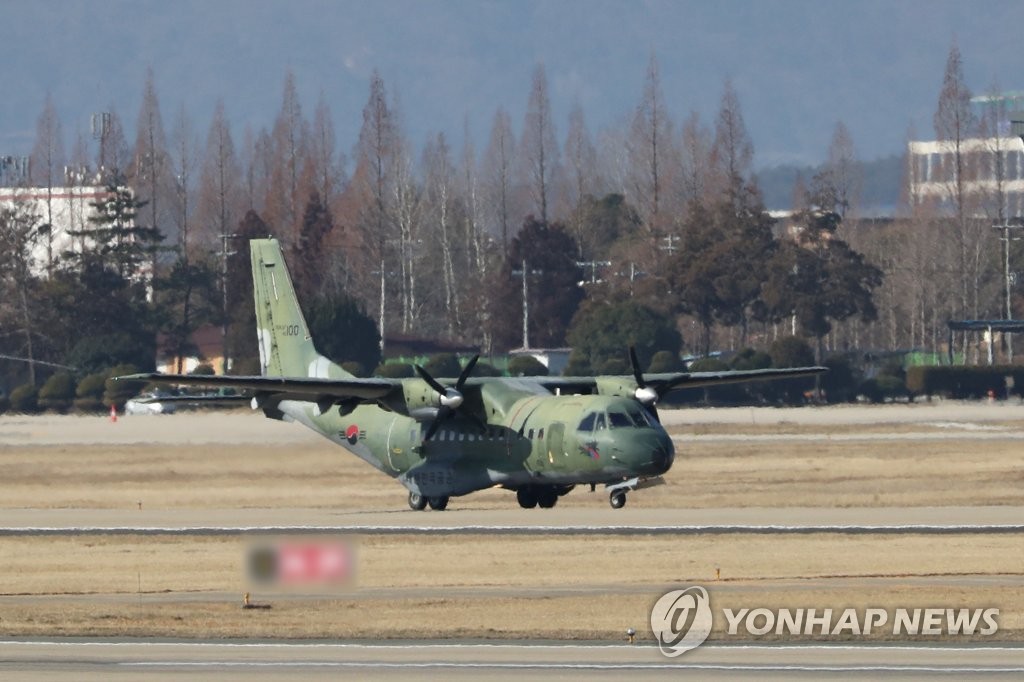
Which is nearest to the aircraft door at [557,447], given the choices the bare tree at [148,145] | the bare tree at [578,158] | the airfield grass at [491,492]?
the airfield grass at [491,492]

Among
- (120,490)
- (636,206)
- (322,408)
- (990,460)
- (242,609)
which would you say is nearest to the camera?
(242,609)

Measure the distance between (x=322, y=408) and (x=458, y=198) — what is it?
109m

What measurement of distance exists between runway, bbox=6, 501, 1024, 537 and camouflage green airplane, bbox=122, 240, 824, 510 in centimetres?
78

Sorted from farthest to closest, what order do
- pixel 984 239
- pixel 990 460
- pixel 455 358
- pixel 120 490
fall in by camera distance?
pixel 984 239, pixel 455 358, pixel 990 460, pixel 120 490

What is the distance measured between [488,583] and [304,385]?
1177cm

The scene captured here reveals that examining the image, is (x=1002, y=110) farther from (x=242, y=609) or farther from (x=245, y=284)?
(x=242, y=609)

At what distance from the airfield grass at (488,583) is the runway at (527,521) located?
41.0 inches

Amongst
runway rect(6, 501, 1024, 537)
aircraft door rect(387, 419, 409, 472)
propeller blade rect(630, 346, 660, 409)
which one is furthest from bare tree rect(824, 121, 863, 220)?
runway rect(6, 501, 1024, 537)

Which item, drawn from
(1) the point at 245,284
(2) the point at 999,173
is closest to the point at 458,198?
(1) the point at 245,284

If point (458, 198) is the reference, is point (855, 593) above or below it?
below

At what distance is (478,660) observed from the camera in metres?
18.3

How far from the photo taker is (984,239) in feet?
393

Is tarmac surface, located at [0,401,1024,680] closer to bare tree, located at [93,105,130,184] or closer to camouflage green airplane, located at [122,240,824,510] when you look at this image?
camouflage green airplane, located at [122,240,824,510]
